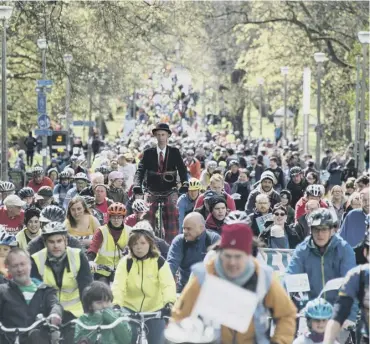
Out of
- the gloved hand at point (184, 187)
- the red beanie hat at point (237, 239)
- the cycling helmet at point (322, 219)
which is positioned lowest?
the gloved hand at point (184, 187)

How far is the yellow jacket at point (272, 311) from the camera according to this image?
759 cm

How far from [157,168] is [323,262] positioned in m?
7.26

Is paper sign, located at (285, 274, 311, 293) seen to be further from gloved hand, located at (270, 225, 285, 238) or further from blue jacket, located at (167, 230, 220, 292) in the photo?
gloved hand, located at (270, 225, 285, 238)

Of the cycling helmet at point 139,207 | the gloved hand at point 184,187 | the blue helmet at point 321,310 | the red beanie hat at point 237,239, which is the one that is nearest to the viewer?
the red beanie hat at point 237,239

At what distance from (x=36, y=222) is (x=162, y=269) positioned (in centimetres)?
298

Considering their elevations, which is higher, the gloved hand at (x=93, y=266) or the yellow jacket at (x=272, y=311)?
the yellow jacket at (x=272, y=311)

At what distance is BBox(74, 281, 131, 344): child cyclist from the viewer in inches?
382

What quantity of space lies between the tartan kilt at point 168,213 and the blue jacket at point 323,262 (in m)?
7.05

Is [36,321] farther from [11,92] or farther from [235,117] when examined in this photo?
[235,117]

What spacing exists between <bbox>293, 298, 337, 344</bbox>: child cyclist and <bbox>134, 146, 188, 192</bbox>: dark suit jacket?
322 inches

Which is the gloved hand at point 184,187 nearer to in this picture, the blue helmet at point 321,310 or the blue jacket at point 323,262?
the blue jacket at point 323,262

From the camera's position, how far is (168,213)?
1764 centimetres

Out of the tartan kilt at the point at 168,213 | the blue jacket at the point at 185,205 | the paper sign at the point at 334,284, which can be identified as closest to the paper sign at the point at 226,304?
the paper sign at the point at 334,284

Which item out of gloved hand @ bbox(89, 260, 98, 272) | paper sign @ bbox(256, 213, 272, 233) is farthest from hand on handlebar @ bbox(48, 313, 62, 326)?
paper sign @ bbox(256, 213, 272, 233)
